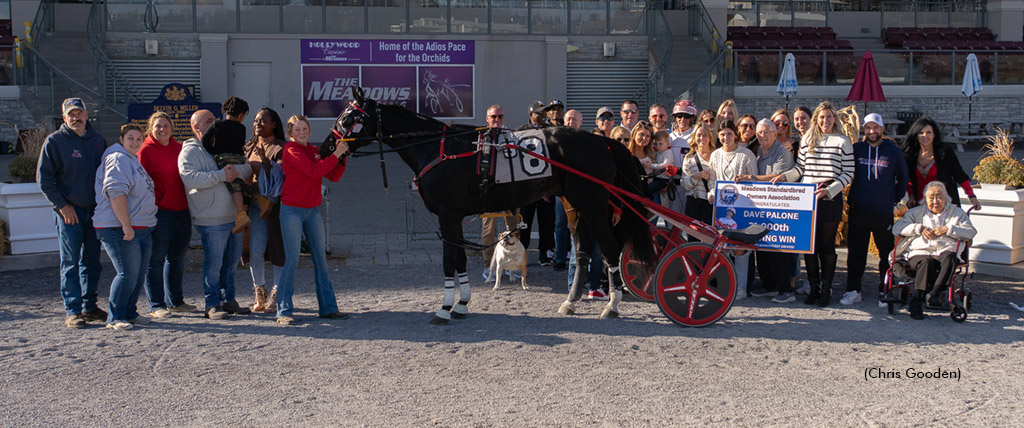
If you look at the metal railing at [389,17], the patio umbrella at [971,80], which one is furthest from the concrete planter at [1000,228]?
the metal railing at [389,17]

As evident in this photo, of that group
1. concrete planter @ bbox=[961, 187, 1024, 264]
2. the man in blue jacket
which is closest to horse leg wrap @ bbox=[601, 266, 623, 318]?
the man in blue jacket

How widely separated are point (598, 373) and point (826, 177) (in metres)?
3.09

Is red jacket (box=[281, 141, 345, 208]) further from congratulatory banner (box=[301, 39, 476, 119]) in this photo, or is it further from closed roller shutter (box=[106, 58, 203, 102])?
closed roller shutter (box=[106, 58, 203, 102])

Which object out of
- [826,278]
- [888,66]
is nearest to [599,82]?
[888,66]

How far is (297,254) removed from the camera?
6.95 meters

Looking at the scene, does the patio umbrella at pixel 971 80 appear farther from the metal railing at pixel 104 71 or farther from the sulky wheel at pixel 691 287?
the metal railing at pixel 104 71

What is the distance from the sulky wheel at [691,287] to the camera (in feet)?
22.0

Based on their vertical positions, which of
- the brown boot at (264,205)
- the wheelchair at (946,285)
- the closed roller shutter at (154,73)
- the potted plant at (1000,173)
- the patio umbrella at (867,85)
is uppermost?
the closed roller shutter at (154,73)

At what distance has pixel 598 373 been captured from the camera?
219 inches

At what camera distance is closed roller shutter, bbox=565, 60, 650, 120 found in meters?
25.4

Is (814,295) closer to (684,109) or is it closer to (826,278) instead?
(826,278)

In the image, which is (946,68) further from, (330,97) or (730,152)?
(730,152)

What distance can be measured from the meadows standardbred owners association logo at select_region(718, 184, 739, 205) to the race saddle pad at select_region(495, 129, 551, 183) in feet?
5.22

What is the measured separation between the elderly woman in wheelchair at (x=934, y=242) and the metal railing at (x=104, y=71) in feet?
66.6
